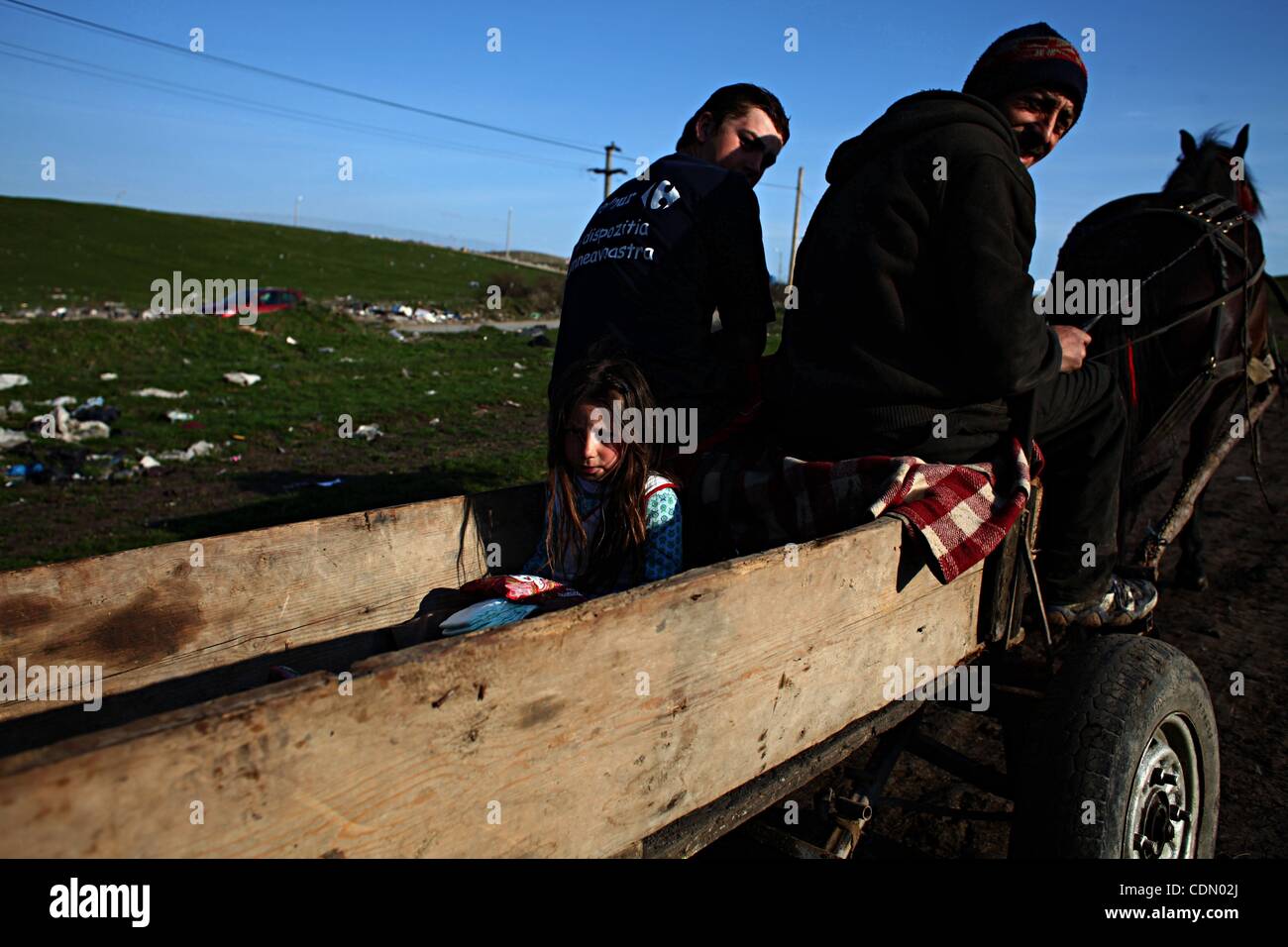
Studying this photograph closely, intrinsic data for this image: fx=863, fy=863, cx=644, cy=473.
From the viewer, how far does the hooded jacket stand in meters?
2.30

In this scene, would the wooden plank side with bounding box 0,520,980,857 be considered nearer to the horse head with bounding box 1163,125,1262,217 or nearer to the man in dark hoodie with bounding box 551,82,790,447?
the man in dark hoodie with bounding box 551,82,790,447

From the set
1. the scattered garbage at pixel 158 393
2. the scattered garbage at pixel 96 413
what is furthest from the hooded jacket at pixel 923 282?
the scattered garbage at pixel 158 393

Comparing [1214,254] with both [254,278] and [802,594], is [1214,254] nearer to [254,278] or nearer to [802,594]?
[802,594]

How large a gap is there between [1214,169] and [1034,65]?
3.18 meters

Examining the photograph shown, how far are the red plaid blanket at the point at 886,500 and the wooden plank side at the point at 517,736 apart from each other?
15 centimetres

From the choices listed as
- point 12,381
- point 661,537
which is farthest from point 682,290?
point 12,381

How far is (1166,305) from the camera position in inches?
166

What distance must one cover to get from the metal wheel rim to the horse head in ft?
12.2

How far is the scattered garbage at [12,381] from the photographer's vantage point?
10.9 meters

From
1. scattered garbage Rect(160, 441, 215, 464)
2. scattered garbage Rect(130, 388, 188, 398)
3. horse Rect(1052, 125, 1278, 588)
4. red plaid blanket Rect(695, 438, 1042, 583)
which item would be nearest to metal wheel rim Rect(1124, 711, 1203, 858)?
red plaid blanket Rect(695, 438, 1042, 583)

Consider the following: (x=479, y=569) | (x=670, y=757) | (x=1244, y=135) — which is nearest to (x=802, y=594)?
(x=670, y=757)

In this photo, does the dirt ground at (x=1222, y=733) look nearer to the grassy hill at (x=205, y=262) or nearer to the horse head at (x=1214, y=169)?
the horse head at (x=1214, y=169)

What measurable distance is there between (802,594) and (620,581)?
0.83 metres

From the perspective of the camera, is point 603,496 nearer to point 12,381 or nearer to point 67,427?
point 67,427
